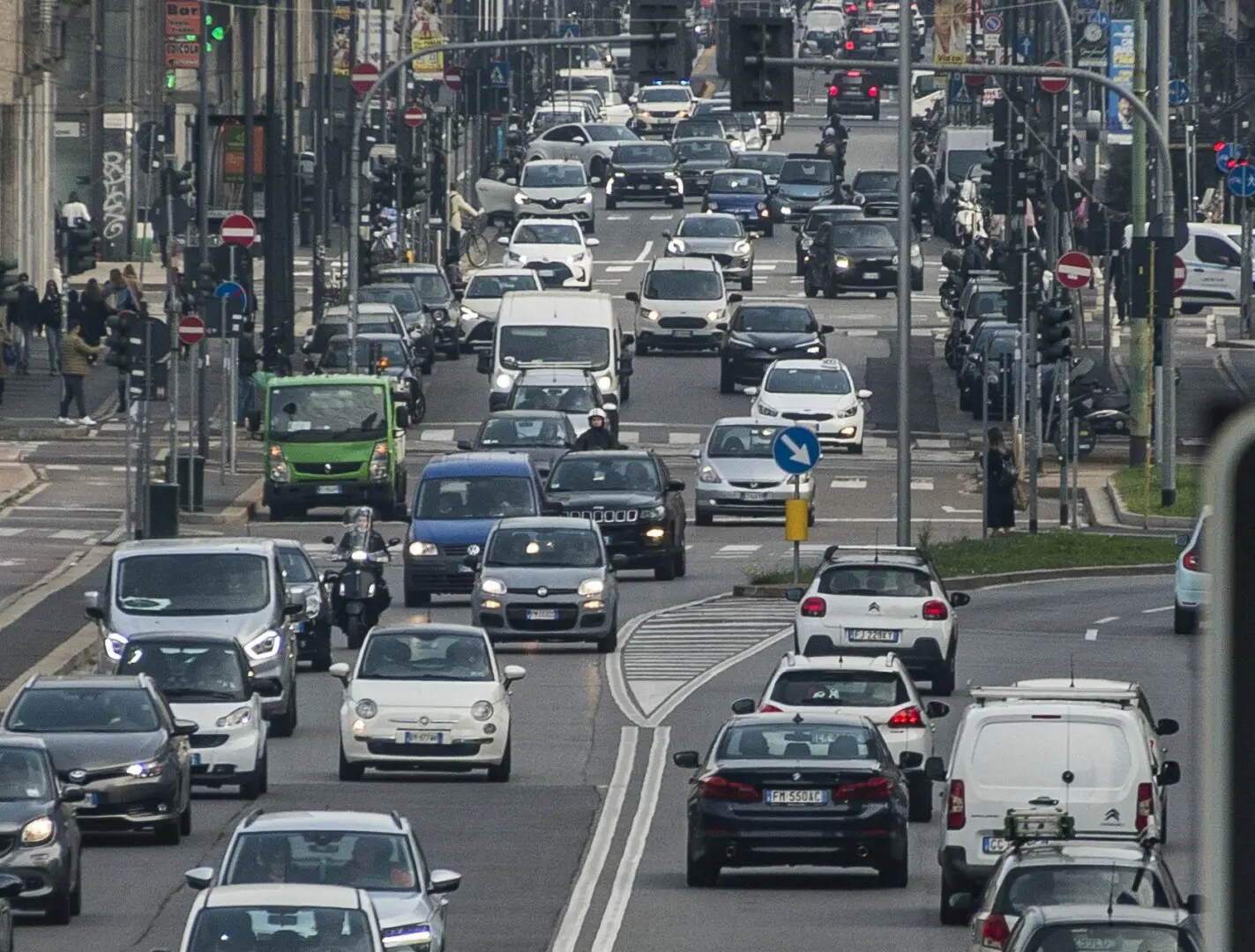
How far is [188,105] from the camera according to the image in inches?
3952

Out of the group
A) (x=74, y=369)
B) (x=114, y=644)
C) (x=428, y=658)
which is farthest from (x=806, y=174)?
(x=428, y=658)

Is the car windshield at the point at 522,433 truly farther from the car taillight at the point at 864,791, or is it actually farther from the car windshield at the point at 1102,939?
the car windshield at the point at 1102,939

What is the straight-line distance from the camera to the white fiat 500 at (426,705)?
84.8 feet

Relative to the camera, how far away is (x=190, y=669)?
25.7m

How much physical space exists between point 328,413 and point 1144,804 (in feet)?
90.5

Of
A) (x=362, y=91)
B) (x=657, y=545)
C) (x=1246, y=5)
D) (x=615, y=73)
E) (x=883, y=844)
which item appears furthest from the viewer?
(x=615, y=73)

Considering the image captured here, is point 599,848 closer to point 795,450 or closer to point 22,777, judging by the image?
point 22,777

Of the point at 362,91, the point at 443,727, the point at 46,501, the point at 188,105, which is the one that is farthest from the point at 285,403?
the point at 188,105

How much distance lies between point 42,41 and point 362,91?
12.7 m

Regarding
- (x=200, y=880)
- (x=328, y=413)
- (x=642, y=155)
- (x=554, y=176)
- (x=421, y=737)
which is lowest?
(x=421, y=737)

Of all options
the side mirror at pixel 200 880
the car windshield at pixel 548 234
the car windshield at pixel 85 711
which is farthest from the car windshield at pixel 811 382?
the side mirror at pixel 200 880

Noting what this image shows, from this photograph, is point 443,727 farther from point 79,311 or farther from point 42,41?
point 42,41

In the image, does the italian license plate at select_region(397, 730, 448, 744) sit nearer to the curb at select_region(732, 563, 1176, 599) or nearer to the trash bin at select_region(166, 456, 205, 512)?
the curb at select_region(732, 563, 1176, 599)

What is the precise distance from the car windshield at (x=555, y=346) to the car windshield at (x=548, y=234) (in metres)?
21.9
